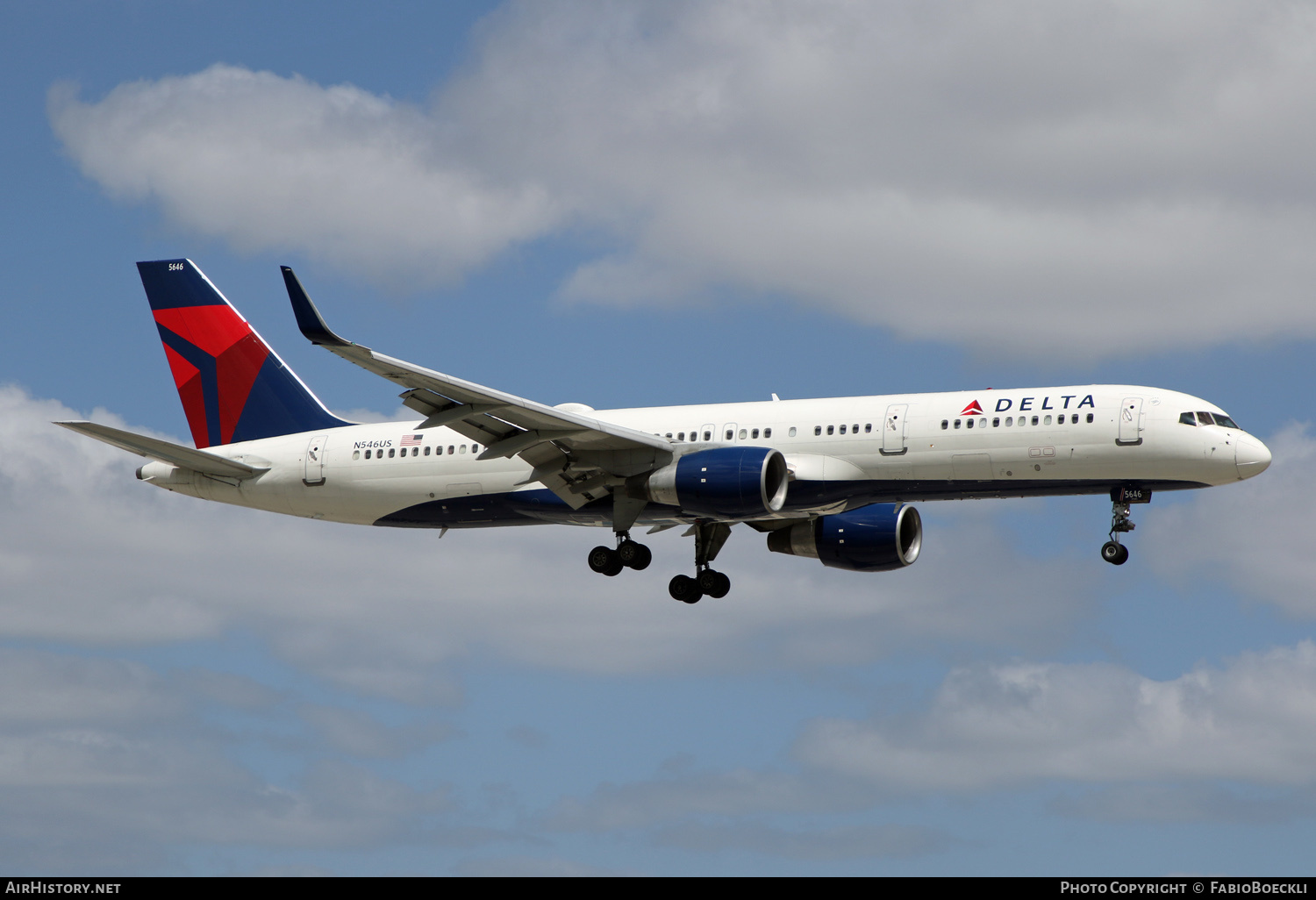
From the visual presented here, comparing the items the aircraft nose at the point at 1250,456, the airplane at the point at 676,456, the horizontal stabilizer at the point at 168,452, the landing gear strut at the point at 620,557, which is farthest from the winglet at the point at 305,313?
the aircraft nose at the point at 1250,456

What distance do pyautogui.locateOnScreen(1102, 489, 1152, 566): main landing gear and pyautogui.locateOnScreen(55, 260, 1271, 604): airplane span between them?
5cm

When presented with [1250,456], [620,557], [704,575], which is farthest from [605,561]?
[1250,456]

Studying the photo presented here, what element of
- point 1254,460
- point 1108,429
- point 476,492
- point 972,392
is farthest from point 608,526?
point 1254,460

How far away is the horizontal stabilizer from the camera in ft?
142

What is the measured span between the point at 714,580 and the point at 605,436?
9.18 metres

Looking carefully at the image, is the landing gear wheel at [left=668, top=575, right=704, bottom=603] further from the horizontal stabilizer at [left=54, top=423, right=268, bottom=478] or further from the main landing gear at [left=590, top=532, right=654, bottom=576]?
the horizontal stabilizer at [left=54, top=423, right=268, bottom=478]

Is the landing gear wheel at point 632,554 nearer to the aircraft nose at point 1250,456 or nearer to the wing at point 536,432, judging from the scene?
the wing at point 536,432

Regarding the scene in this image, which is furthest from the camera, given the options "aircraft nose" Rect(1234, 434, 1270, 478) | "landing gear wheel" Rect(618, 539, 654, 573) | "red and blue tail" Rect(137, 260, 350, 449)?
"red and blue tail" Rect(137, 260, 350, 449)

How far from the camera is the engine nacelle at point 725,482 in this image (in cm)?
4256

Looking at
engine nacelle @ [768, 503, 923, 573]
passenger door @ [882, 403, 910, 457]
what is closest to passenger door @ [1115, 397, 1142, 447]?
passenger door @ [882, 403, 910, 457]

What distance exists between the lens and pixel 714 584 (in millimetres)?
51000

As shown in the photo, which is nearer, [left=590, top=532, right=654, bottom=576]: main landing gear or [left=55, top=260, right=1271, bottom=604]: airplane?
[left=55, top=260, right=1271, bottom=604]: airplane

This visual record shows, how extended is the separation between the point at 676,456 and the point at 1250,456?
1502cm
